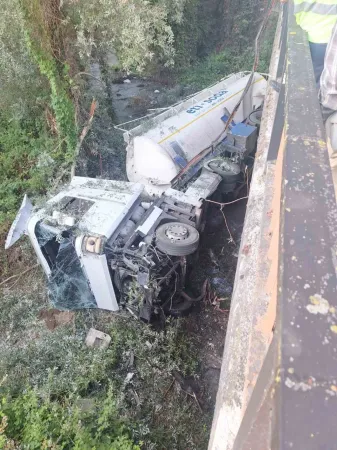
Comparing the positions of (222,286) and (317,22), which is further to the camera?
(222,286)

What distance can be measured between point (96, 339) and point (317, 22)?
15.0 feet

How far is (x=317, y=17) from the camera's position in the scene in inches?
116

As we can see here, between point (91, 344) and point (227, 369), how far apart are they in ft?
12.5

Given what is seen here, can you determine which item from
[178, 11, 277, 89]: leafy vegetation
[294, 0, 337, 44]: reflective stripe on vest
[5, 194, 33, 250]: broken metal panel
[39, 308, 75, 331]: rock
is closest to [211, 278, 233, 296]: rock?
[39, 308, 75, 331]: rock

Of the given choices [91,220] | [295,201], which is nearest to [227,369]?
[295,201]

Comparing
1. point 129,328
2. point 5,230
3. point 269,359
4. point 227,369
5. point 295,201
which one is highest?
point 295,201

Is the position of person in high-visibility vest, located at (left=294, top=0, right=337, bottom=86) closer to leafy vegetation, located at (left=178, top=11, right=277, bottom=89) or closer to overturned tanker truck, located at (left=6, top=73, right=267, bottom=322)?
overturned tanker truck, located at (left=6, top=73, right=267, bottom=322)

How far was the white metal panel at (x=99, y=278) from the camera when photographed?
456 centimetres

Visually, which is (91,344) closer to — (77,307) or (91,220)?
(77,307)

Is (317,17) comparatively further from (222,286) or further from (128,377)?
(128,377)

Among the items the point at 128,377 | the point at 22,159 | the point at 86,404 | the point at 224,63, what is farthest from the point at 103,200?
the point at 224,63

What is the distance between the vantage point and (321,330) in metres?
0.70

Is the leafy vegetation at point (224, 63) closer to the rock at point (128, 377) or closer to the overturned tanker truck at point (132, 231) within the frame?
the overturned tanker truck at point (132, 231)

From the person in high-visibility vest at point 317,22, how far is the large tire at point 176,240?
2.48 meters
